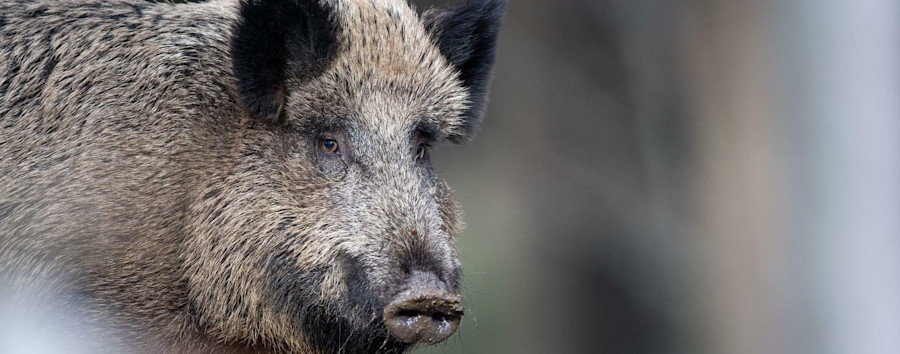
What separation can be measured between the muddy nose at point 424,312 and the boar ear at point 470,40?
4.35ft

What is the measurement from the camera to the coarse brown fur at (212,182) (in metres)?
4.40

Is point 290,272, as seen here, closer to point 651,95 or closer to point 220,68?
point 220,68

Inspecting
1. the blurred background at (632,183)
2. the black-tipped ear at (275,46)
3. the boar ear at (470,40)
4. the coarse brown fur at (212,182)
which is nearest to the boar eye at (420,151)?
the coarse brown fur at (212,182)

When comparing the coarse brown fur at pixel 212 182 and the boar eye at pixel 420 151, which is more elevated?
the boar eye at pixel 420 151

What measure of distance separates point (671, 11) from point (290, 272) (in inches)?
224

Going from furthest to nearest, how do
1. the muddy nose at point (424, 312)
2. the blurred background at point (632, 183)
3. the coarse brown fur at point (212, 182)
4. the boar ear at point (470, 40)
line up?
the blurred background at point (632, 183) → the boar ear at point (470, 40) → the coarse brown fur at point (212, 182) → the muddy nose at point (424, 312)

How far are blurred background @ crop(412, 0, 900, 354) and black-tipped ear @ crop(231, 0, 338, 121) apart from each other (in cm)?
243

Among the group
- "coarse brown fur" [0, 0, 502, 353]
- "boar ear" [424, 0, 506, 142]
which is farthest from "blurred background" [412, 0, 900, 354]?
"coarse brown fur" [0, 0, 502, 353]

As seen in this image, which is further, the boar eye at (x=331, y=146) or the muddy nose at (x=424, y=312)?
the boar eye at (x=331, y=146)

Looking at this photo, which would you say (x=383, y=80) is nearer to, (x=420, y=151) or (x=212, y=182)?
(x=420, y=151)

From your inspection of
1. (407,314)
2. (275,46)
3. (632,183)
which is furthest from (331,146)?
(632,183)

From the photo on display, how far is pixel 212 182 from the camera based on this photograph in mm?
4586

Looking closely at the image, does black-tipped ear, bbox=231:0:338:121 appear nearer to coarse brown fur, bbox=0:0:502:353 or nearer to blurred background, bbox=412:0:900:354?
coarse brown fur, bbox=0:0:502:353

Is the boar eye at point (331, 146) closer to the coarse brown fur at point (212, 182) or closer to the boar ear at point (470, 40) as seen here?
the coarse brown fur at point (212, 182)
